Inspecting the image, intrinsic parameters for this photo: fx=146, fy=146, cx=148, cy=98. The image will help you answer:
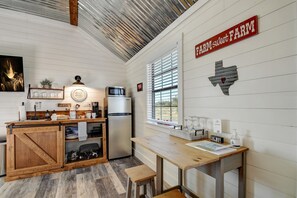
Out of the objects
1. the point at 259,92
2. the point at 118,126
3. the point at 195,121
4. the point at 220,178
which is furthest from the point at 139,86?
the point at 220,178

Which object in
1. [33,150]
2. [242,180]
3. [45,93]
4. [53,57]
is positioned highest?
[53,57]

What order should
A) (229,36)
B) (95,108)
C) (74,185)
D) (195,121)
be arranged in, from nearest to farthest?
(229,36)
(195,121)
(74,185)
(95,108)

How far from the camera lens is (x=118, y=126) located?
3648mm

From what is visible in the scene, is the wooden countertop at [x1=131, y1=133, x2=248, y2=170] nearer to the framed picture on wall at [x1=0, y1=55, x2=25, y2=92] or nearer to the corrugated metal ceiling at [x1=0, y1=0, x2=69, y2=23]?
the framed picture on wall at [x1=0, y1=55, x2=25, y2=92]

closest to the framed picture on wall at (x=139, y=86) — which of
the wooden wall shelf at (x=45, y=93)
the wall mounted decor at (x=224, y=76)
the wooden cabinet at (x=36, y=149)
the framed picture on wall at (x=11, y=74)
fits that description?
the wooden cabinet at (x=36, y=149)

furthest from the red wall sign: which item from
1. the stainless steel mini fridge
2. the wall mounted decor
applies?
the stainless steel mini fridge

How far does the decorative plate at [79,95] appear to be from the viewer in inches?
150

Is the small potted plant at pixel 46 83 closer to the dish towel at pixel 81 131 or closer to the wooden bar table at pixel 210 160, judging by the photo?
the dish towel at pixel 81 131

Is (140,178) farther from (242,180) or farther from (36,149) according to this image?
(36,149)

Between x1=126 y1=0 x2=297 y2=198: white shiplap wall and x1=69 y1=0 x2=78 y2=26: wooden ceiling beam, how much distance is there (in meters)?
2.52

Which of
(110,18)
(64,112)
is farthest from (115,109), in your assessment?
(110,18)

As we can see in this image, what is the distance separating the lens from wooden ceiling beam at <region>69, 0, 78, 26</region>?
119 inches

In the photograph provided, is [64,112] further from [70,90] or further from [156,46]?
[156,46]

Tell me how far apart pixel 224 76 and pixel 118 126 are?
2.75 m
